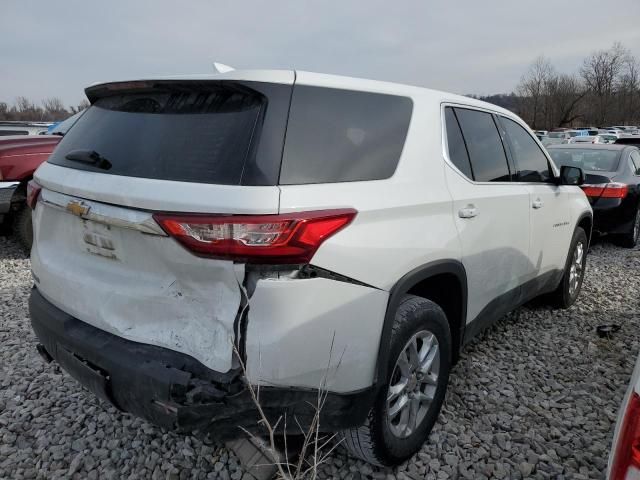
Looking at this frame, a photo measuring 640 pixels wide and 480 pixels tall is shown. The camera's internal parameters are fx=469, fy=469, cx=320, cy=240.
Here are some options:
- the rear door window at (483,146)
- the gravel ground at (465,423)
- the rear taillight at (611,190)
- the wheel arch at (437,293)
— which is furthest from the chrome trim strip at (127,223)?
the rear taillight at (611,190)

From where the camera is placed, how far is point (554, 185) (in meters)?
3.66

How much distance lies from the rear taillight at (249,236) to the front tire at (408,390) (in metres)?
0.67

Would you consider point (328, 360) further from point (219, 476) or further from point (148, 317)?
point (219, 476)

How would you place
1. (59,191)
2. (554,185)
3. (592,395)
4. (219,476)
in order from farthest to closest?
(554,185)
(592,395)
(219,476)
(59,191)

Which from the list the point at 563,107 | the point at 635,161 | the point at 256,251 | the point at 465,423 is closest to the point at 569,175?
the point at 465,423

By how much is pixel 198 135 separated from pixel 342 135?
58 centimetres

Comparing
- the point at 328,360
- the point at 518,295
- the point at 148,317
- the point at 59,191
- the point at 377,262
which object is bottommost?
the point at 518,295

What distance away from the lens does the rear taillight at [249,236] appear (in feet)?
5.24

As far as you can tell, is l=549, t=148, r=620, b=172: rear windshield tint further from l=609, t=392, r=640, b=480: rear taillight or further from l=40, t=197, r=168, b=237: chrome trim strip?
l=40, t=197, r=168, b=237: chrome trim strip

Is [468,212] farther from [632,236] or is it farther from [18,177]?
[632,236]

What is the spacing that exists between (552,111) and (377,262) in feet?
195

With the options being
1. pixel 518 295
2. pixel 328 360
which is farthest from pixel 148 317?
pixel 518 295

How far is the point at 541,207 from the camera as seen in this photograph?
11.2 feet

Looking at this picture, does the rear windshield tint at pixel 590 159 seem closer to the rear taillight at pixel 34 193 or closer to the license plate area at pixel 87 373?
the rear taillight at pixel 34 193
